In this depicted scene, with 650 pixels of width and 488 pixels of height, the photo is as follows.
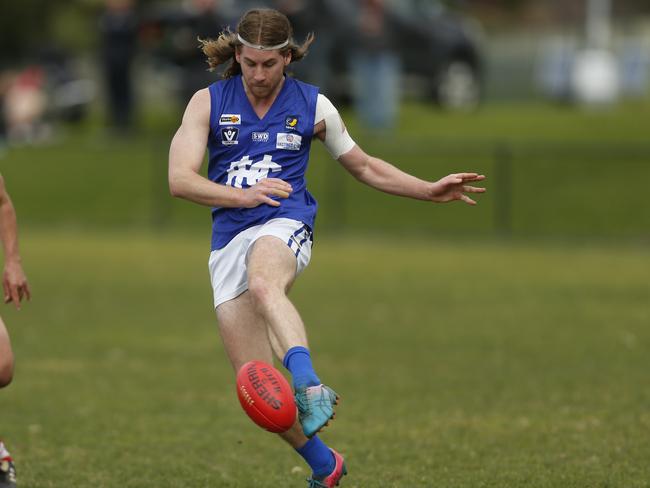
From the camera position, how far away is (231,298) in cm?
653

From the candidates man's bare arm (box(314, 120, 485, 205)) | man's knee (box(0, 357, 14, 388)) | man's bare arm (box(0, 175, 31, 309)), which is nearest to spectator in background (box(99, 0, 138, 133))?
man's bare arm (box(0, 175, 31, 309))

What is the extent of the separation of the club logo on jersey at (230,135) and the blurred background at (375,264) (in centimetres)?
183

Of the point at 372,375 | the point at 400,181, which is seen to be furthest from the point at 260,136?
the point at 372,375

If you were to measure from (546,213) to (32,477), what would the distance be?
54.0ft

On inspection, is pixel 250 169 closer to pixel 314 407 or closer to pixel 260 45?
pixel 260 45

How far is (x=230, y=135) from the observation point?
651 centimetres

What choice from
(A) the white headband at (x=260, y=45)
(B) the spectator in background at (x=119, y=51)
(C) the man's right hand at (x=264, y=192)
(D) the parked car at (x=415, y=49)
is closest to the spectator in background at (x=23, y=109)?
(B) the spectator in background at (x=119, y=51)

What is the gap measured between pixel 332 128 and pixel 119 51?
1919 centimetres

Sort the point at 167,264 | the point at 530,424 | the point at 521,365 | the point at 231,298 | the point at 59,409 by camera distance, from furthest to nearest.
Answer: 1. the point at 167,264
2. the point at 521,365
3. the point at 59,409
4. the point at 530,424
5. the point at 231,298

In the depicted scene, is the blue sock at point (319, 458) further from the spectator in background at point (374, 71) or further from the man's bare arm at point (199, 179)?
the spectator in background at point (374, 71)

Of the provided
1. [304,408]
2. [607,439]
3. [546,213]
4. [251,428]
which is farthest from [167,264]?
[304,408]

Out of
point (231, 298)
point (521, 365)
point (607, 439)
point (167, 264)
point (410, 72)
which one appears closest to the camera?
point (231, 298)

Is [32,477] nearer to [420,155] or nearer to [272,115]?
[272,115]

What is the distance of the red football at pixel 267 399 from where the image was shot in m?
5.76
